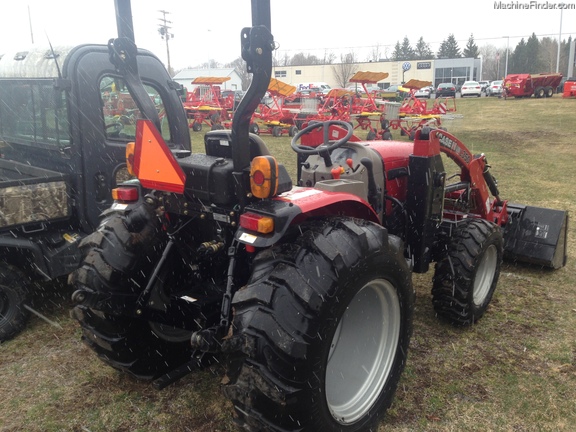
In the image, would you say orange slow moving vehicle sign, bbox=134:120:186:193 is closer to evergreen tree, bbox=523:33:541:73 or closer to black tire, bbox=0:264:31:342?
black tire, bbox=0:264:31:342

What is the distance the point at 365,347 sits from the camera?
114 inches

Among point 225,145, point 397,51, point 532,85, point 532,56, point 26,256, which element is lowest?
point 26,256

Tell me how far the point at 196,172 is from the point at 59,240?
2357 millimetres

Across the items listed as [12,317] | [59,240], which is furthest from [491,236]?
[12,317]

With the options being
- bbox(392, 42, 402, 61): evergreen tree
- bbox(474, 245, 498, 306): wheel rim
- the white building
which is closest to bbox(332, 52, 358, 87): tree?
the white building

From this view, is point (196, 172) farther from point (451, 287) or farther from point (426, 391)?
point (451, 287)

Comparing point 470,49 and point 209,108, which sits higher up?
point 470,49

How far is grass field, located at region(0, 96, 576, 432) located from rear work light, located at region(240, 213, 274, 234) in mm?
1335

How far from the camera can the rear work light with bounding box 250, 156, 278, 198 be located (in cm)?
228

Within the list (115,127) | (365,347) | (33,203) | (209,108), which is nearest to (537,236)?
(365,347)

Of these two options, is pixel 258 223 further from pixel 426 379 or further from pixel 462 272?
pixel 462 272

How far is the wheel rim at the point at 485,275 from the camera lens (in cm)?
416

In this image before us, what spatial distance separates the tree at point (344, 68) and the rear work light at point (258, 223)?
212ft

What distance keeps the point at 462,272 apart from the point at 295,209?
6.78 ft
